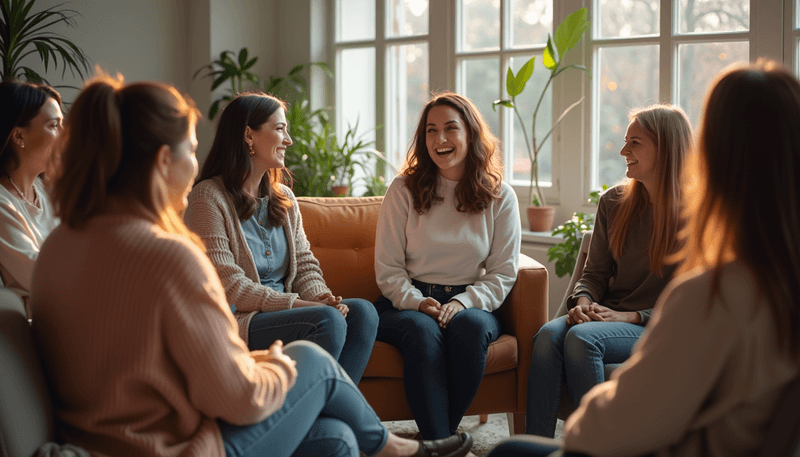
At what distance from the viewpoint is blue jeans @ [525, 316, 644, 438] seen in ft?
6.78

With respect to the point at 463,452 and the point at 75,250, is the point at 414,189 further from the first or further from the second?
the point at 75,250

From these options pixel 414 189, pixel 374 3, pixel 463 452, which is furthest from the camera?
pixel 374 3

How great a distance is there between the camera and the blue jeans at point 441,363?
215cm

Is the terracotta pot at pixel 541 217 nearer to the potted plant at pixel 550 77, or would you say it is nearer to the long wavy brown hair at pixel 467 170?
the potted plant at pixel 550 77

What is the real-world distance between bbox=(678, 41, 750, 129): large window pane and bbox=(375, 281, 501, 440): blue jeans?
1.95 metres

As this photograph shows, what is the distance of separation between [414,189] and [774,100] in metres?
1.72

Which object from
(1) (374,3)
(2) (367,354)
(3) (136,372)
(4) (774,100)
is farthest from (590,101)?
(3) (136,372)

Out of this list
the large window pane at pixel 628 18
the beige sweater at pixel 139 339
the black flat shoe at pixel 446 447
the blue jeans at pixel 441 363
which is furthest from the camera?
the large window pane at pixel 628 18

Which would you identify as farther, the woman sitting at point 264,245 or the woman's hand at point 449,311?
the woman's hand at point 449,311

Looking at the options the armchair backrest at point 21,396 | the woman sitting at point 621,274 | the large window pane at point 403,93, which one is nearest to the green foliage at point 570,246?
the woman sitting at point 621,274

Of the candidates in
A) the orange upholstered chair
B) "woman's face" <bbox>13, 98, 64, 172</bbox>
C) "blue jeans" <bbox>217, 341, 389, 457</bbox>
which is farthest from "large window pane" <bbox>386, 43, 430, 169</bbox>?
"blue jeans" <bbox>217, 341, 389, 457</bbox>

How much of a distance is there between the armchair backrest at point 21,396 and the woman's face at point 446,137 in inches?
63.2

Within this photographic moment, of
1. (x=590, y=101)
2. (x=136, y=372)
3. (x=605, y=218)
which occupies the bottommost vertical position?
(x=136, y=372)

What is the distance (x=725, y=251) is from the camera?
0.93 metres
